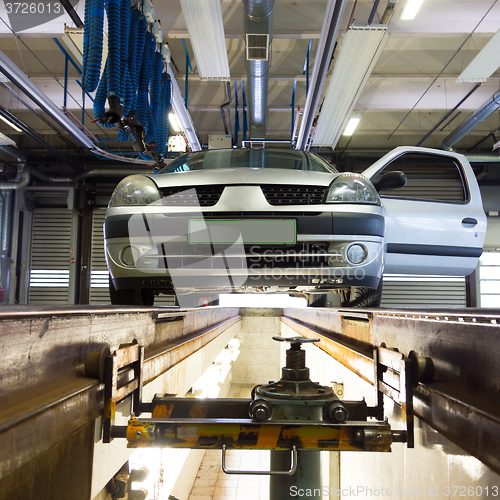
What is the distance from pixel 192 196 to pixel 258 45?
2.99 m

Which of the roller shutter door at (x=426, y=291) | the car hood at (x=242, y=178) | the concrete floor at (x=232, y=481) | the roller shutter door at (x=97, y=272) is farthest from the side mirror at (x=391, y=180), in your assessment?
the roller shutter door at (x=97, y=272)

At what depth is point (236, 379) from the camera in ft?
31.2

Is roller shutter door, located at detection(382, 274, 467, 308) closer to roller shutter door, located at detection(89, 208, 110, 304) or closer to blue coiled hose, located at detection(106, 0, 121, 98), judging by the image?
roller shutter door, located at detection(89, 208, 110, 304)

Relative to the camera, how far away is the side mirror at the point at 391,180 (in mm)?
2812

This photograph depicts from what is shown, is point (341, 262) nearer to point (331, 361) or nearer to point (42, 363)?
point (331, 361)

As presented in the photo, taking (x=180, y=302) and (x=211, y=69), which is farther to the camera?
(x=211, y=69)

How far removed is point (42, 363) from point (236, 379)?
29.7ft

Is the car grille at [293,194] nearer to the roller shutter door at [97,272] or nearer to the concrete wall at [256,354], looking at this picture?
the concrete wall at [256,354]

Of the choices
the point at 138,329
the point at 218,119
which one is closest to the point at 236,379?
the point at 218,119

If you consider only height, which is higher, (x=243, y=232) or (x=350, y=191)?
(x=350, y=191)

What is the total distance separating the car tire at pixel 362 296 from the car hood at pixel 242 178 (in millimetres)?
790

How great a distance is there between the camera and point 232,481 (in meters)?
5.52

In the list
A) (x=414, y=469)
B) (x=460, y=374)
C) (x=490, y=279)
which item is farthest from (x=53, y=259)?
(x=490, y=279)

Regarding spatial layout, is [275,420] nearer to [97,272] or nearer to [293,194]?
[293,194]
